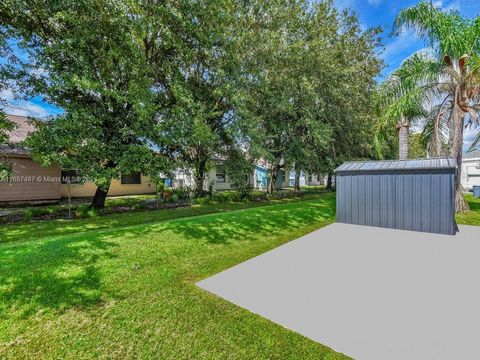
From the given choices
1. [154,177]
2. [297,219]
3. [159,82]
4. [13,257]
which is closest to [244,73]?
[159,82]

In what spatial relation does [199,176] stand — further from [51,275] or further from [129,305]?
[129,305]

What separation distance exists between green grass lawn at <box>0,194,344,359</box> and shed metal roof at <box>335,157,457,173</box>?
4464 millimetres

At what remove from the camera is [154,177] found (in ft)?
31.4

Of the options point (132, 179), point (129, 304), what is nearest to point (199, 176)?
point (132, 179)

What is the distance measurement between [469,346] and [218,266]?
11.1ft

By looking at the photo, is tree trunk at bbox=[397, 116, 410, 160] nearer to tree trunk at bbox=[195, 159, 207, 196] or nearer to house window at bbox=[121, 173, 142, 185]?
tree trunk at bbox=[195, 159, 207, 196]

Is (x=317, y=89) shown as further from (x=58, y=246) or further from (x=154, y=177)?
(x=58, y=246)

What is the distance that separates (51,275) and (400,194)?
8.47 metres

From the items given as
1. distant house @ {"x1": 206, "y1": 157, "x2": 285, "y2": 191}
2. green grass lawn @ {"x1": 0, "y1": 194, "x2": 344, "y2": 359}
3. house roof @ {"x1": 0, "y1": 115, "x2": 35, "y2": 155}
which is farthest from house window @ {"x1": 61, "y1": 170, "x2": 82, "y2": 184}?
distant house @ {"x1": 206, "y1": 157, "x2": 285, "y2": 191}

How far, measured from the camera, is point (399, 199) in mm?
7211

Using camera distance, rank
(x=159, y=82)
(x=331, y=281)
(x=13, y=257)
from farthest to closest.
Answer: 1. (x=159, y=82)
2. (x=13, y=257)
3. (x=331, y=281)

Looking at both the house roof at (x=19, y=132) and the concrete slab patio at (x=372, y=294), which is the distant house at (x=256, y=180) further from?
the concrete slab patio at (x=372, y=294)

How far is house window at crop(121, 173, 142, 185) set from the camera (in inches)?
664

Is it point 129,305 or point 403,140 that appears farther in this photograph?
point 403,140
